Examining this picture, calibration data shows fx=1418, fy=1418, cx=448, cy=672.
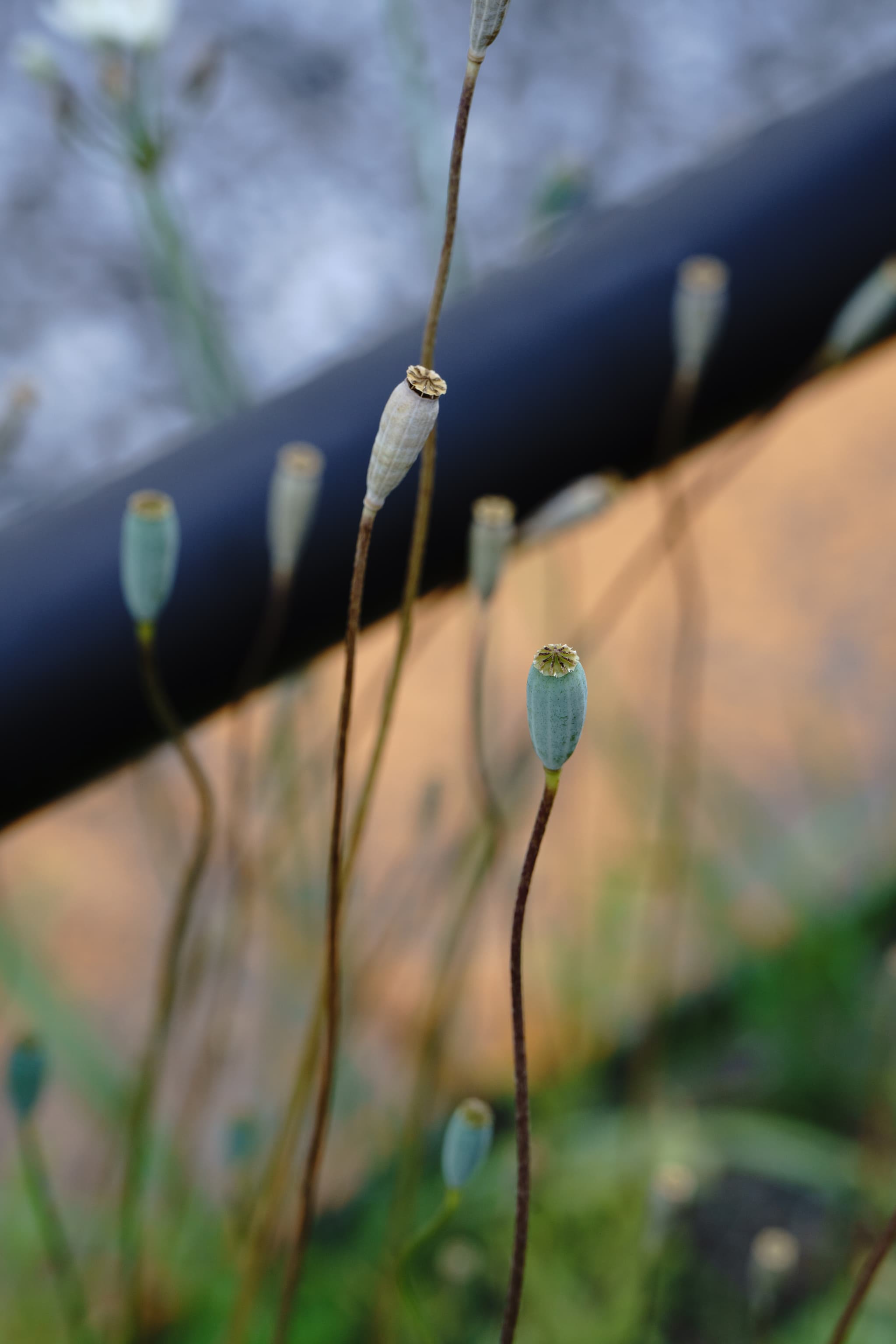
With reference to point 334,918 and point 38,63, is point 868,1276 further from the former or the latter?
point 38,63

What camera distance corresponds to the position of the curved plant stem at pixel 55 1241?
0.28 meters

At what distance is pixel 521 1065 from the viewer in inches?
5.8

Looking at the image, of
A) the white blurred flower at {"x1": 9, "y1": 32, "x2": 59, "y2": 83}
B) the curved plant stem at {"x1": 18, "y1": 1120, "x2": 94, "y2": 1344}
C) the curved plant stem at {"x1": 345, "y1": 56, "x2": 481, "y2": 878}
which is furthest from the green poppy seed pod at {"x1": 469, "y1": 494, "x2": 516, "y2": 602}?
the white blurred flower at {"x1": 9, "y1": 32, "x2": 59, "y2": 83}

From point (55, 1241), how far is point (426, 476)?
23 cm

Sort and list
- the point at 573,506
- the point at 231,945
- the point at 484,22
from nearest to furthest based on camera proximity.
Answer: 1. the point at 484,22
2. the point at 573,506
3. the point at 231,945

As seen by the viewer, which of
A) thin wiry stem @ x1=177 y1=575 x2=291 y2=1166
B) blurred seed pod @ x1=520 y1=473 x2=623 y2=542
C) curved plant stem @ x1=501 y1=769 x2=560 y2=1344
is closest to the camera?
curved plant stem @ x1=501 y1=769 x2=560 y2=1344

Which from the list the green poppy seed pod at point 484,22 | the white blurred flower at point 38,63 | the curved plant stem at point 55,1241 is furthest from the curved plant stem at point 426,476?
the white blurred flower at point 38,63

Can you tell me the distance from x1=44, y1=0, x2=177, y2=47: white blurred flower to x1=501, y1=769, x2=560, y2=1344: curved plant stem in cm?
38

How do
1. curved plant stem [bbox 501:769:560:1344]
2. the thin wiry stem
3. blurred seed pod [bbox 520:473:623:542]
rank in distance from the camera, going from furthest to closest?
the thin wiry stem, blurred seed pod [bbox 520:473:623:542], curved plant stem [bbox 501:769:560:1344]

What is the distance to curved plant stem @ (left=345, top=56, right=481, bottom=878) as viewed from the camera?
135mm

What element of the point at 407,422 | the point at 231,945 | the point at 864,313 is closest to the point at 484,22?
the point at 407,422

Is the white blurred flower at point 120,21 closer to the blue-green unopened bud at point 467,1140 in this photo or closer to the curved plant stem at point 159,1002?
the curved plant stem at point 159,1002

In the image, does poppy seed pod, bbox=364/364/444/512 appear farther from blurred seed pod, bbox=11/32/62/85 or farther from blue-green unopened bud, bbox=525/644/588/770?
blurred seed pod, bbox=11/32/62/85

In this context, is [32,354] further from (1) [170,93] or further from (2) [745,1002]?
(2) [745,1002]
